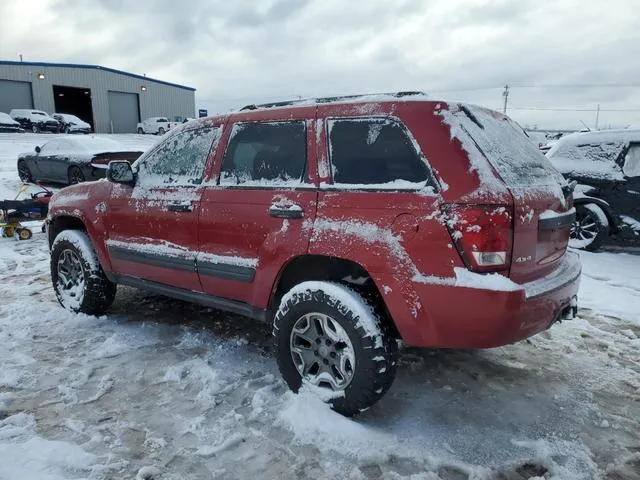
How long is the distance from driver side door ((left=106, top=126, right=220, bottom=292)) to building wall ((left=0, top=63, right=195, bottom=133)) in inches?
1286

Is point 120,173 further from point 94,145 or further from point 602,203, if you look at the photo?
point 94,145

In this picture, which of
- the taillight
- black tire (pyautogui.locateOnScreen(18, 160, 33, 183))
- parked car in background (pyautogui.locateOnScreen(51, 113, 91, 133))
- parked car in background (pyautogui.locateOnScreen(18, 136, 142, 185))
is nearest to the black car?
the taillight

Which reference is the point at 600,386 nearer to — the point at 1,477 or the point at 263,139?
the point at 263,139

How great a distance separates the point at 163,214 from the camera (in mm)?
3738

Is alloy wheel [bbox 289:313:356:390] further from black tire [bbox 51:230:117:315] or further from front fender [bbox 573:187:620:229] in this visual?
front fender [bbox 573:187:620:229]

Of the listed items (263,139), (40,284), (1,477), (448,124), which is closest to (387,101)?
(448,124)

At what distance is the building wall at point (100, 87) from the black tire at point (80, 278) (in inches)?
1255

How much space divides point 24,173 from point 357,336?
47.1 feet

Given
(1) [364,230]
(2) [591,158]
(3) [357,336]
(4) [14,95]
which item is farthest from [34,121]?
(3) [357,336]

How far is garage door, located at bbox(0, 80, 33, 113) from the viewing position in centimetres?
2995

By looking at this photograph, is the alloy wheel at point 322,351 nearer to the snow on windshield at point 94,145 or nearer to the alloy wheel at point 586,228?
the alloy wheel at point 586,228

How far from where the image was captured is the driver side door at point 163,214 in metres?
3.60

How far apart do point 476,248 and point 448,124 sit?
70 cm

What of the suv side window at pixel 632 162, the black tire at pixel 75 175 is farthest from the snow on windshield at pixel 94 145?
the suv side window at pixel 632 162
